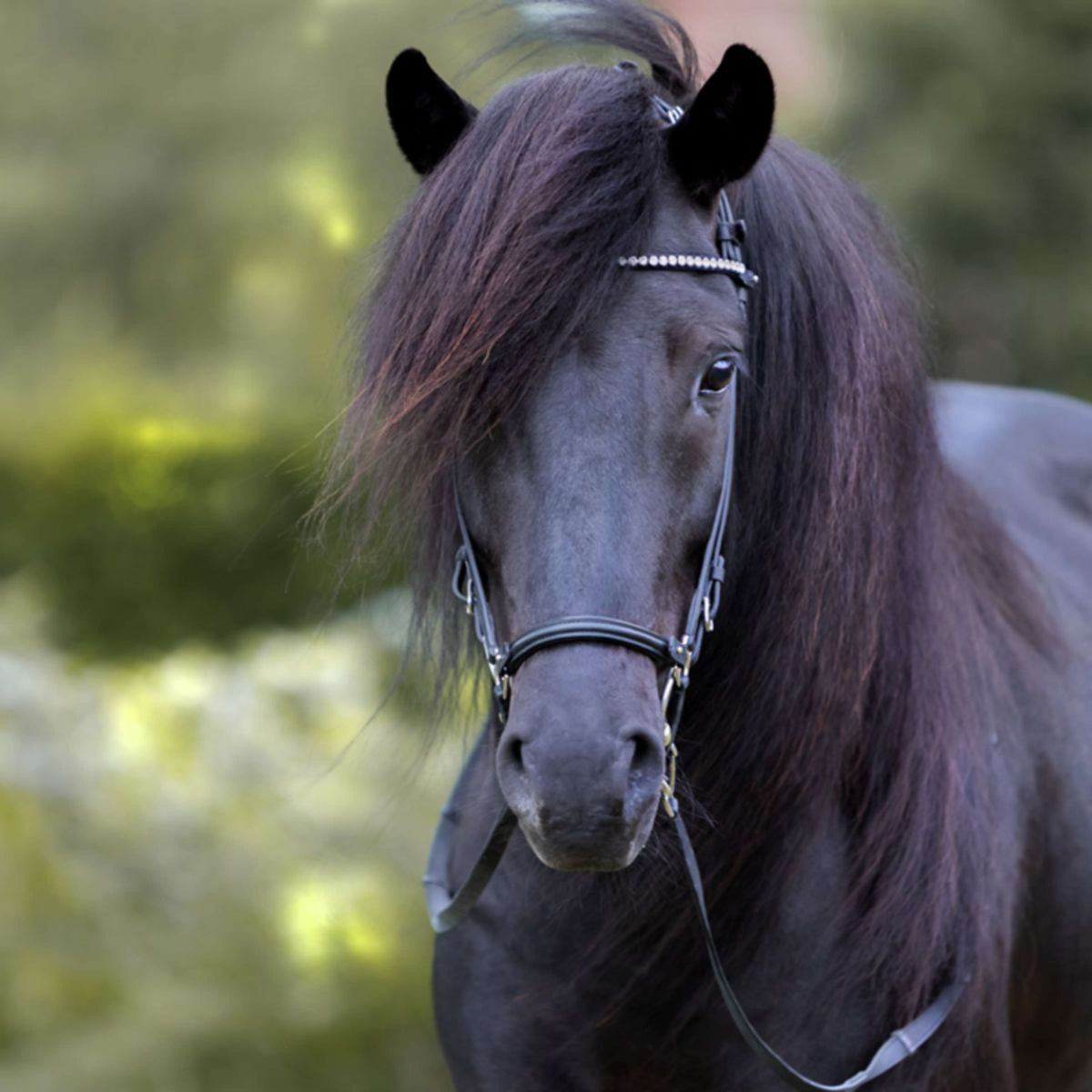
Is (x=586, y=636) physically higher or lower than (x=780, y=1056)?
higher

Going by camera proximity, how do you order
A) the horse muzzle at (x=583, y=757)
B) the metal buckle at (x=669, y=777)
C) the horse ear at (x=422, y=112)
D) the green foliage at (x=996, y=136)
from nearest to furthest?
the horse muzzle at (x=583, y=757), the metal buckle at (x=669, y=777), the horse ear at (x=422, y=112), the green foliage at (x=996, y=136)

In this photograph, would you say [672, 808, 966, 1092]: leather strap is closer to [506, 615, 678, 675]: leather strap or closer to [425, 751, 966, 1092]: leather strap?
[425, 751, 966, 1092]: leather strap

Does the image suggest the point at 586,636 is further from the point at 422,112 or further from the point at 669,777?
the point at 422,112

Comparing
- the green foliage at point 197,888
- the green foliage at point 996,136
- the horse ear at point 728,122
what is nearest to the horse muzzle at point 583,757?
the horse ear at point 728,122

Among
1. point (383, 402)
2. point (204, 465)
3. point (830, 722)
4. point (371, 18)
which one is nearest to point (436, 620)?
point (383, 402)

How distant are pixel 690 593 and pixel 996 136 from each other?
150 inches

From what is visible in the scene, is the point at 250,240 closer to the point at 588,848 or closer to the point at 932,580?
the point at 932,580

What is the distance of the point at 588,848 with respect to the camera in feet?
3.99

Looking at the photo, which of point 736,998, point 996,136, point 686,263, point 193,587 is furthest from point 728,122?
point 996,136

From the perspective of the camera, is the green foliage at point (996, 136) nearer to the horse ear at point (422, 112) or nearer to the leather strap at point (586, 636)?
the horse ear at point (422, 112)

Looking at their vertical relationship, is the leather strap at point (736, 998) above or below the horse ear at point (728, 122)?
below

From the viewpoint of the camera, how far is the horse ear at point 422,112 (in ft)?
4.79

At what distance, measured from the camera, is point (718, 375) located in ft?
4.48

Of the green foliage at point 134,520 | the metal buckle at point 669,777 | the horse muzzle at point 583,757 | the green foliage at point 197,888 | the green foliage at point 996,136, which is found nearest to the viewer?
the horse muzzle at point 583,757
